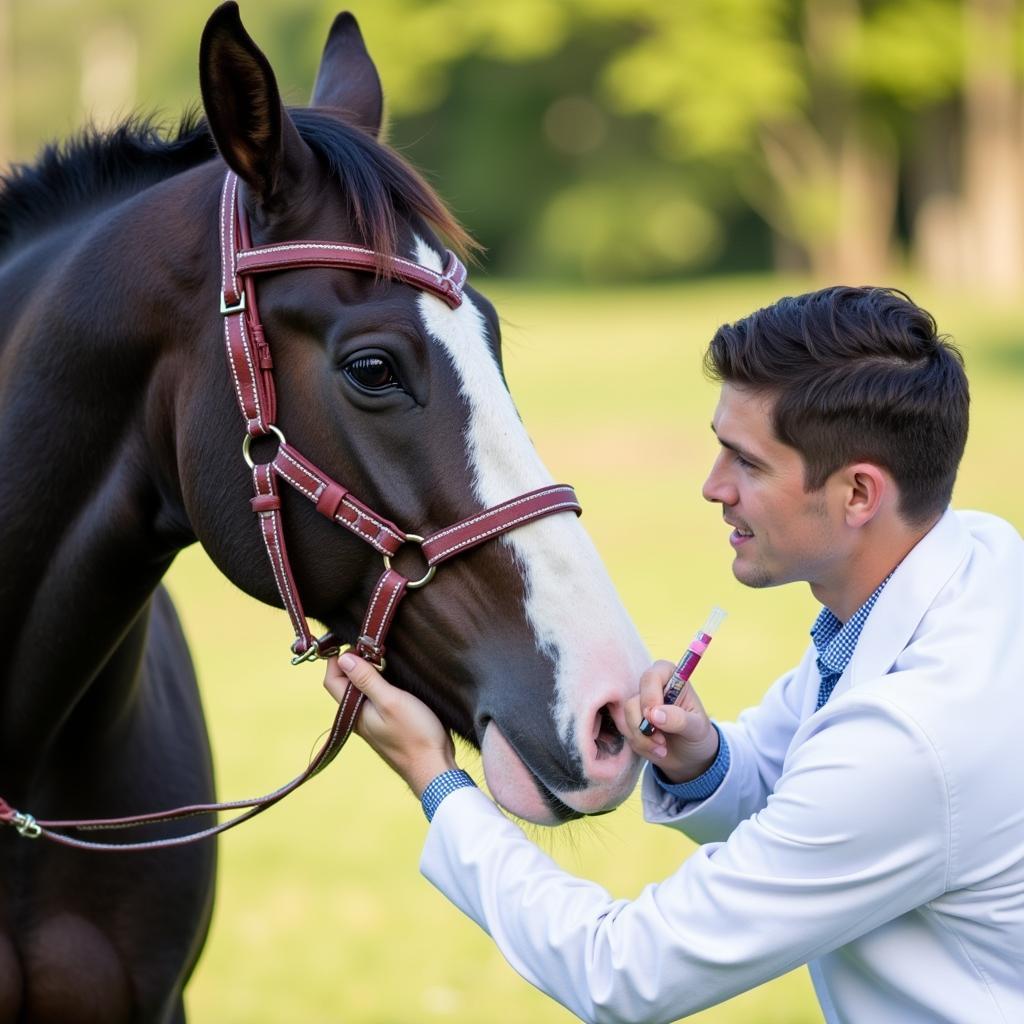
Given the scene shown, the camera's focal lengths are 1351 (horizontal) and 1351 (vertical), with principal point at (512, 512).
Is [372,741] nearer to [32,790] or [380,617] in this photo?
[380,617]

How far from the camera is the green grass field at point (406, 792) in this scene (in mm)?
4996

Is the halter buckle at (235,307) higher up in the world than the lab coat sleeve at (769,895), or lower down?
higher up

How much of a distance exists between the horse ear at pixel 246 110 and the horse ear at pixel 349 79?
54cm

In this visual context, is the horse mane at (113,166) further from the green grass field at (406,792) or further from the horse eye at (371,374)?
the green grass field at (406,792)

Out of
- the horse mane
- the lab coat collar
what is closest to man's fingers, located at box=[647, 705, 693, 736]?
the lab coat collar

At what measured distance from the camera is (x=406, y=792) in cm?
712

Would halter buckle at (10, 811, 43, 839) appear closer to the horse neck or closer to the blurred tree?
the horse neck

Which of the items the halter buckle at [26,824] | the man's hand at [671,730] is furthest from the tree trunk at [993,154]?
the halter buckle at [26,824]

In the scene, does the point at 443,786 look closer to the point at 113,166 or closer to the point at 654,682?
the point at 654,682

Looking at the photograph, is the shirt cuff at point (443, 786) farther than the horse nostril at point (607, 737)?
Yes

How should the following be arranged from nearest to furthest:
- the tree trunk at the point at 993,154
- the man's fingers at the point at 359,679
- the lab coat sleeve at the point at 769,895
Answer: the lab coat sleeve at the point at 769,895
the man's fingers at the point at 359,679
the tree trunk at the point at 993,154

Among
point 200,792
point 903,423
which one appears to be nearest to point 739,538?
point 903,423

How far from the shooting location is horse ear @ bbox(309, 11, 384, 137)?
3074mm

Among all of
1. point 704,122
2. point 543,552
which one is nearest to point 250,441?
point 543,552
